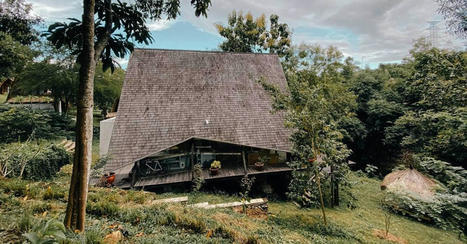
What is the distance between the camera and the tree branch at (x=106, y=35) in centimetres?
280

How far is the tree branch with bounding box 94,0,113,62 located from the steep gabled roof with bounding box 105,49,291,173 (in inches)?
240

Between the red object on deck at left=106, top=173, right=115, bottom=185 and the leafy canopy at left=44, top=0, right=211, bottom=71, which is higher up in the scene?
the leafy canopy at left=44, top=0, right=211, bottom=71

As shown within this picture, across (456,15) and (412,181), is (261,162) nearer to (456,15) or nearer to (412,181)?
(412,181)

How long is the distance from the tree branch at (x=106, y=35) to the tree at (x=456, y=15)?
456 inches

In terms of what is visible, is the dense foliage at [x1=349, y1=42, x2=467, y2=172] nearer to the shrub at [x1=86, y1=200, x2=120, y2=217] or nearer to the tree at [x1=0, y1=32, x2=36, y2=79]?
the shrub at [x1=86, y1=200, x2=120, y2=217]

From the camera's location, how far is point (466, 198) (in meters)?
5.01

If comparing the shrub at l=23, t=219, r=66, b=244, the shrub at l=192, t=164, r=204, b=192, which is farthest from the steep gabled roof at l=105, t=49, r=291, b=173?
the shrub at l=23, t=219, r=66, b=244

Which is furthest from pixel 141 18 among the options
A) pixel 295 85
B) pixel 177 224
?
pixel 295 85

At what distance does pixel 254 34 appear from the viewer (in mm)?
19406

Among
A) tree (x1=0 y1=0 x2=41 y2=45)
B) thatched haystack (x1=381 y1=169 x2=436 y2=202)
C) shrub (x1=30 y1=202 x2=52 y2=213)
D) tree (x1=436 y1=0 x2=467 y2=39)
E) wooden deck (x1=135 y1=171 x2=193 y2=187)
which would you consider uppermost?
tree (x1=0 y1=0 x2=41 y2=45)

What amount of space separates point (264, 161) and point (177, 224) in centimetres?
654

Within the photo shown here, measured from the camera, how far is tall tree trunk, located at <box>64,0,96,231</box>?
97.4 inches

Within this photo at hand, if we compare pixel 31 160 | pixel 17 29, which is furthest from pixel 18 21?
pixel 31 160

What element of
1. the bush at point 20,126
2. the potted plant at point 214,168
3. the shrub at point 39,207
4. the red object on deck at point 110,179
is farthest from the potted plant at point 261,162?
the bush at point 20,126
